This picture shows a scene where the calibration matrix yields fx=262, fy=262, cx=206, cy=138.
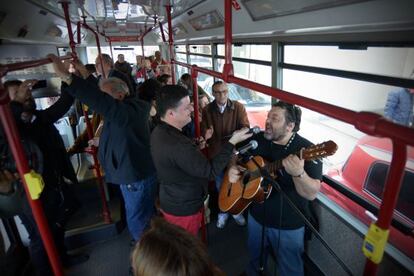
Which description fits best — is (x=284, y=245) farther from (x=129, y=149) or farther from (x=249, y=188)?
(x=129, y=149)

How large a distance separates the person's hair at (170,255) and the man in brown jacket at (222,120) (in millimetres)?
2596

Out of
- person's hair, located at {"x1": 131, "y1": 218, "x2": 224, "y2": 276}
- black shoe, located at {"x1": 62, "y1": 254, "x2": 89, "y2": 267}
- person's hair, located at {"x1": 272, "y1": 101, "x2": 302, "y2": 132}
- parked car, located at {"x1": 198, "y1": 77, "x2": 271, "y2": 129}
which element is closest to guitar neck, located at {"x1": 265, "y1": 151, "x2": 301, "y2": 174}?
person's hair, located at {"x1": 272, "y1": 101, "x2": 302, "y2": 132}

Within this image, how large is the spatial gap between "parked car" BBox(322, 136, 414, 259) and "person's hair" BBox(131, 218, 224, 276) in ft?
6.09

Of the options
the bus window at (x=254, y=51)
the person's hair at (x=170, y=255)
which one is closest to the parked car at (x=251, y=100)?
the bus window at (x=254, y=51)

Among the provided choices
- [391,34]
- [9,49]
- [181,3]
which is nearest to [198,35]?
[181,3]

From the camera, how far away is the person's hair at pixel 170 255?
93 centimetres

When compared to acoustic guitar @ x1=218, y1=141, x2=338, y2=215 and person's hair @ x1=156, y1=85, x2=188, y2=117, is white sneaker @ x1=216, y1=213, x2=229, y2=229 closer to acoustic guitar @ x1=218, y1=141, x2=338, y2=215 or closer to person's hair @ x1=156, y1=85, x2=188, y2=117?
acoustic guitar @ x1=218, y1=141, x2=338, y2=215

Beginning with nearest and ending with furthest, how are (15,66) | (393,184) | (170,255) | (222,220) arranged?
(393,184)
(170,255)
(15,66)
(222,220)

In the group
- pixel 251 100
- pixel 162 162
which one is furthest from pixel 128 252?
pixel 251 100

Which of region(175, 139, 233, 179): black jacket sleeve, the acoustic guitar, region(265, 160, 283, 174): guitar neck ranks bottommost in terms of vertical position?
the acoustic guitar

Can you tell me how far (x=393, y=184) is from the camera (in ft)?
2.32

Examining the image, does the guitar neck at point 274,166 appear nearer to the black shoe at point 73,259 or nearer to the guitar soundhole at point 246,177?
the guitar soundhole at point 246,177

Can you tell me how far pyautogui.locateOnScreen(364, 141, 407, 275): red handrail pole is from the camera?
2.22 feet

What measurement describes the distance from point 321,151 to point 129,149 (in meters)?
1.81
